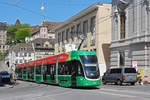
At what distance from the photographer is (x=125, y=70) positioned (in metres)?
29.8

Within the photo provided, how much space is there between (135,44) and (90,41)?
14.6 metres

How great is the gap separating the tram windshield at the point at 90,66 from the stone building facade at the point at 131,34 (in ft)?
37.2

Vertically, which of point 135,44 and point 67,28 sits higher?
point 67,28

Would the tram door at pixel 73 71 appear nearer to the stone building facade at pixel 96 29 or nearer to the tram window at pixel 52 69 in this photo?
the tram window at pixel 52 69

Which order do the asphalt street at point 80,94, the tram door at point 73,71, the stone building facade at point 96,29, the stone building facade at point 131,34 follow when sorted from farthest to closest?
the stone building facade at point 96,29, the stone building facade at point 131,34, the tram door at point 73,71, the asphalt street at point 80,94

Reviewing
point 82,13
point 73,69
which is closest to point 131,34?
point 73,69

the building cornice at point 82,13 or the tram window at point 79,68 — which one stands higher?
the building cornice at point 82,13

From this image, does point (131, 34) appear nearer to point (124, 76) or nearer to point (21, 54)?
point (124, 76)

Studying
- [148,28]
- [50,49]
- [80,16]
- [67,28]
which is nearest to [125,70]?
[148,28]

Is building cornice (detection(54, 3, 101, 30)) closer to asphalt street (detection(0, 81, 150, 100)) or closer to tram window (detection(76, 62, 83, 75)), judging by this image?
tram window (detection(76, 62, 83, 75))

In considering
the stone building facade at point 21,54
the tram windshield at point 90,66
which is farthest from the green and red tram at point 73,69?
the stone building facade at point 21,54

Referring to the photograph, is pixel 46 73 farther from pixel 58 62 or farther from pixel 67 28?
pixel 67 28

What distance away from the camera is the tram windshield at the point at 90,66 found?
72.7 feet

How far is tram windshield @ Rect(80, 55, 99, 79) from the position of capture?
22.2m
